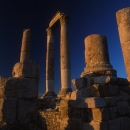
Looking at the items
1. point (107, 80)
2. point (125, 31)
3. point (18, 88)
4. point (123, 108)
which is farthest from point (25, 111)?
point (125, 31)

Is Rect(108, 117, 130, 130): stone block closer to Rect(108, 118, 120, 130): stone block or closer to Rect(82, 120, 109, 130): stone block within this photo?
Rect(108, 118, 120, 130): stone block

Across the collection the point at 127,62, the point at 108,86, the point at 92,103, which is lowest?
the point at 92,103

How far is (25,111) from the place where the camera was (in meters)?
4.83

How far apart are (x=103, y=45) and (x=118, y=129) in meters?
4.25

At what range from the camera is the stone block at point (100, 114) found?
14.8 ft

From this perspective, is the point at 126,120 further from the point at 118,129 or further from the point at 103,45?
the point at 103,45

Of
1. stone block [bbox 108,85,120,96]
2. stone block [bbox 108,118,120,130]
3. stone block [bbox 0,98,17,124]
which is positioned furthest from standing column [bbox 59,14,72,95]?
stone block [bbox 0,98,17,124]

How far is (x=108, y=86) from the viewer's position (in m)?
5.49

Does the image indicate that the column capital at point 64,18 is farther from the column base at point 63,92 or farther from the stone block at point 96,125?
the stone block at point 96,125

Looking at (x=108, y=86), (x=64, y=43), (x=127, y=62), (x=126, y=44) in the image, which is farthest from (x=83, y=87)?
(x=64, y=43)

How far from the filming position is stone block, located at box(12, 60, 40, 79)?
5.35 meters

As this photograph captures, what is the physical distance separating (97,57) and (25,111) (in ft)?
14.6

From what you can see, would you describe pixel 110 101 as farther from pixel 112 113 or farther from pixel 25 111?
pixel 25 111

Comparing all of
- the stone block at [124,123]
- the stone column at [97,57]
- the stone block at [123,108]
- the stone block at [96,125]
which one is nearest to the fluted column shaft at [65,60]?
the stone column at [97,57]
